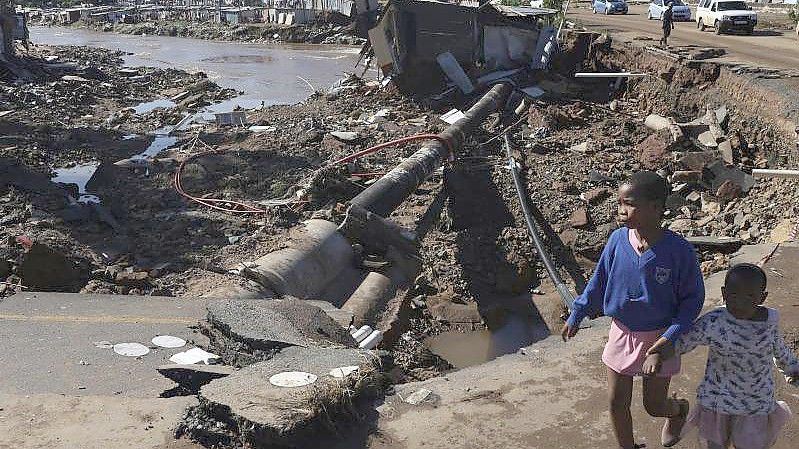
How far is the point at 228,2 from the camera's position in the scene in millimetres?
69188

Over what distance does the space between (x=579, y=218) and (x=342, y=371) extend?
7.49 m

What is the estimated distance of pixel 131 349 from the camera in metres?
5.73

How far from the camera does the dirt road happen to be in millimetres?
16406

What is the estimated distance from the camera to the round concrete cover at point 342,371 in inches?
184

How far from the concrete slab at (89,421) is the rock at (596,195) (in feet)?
28.6

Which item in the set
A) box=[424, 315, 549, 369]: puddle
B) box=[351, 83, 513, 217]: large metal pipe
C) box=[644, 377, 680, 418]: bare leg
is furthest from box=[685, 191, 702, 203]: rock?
box=[644, 377, 680, 418]: bare leg

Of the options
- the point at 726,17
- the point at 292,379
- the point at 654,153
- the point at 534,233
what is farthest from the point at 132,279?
the point at 726,17

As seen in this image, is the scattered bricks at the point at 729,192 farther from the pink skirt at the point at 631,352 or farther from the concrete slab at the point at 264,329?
the pink skirt at the point at 631,352

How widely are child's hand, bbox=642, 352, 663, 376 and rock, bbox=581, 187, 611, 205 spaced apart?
8921 millimetres

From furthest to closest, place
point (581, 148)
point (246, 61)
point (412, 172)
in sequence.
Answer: point (246, 61) → point (581, 148) → point (412, 172)

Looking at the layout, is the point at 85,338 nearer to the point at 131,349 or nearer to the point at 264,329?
the point at 131,349

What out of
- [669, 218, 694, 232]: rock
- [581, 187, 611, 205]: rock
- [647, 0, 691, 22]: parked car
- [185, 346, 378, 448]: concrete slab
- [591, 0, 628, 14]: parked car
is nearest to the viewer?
[185, 346, 378, 448]: concrete slab

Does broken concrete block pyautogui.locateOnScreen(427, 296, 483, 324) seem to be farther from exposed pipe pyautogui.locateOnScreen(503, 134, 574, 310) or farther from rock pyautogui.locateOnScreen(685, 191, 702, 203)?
rock pyautogui.locateOnScreen(685, 191, 702, 203)

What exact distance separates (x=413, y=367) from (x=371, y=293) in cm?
135
